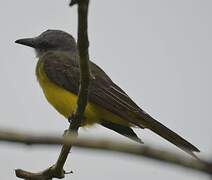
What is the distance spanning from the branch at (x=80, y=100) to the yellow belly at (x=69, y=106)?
1.29 meters

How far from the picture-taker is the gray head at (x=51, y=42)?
866 centimetres

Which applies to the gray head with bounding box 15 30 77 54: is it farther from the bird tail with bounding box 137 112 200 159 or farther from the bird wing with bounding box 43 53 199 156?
the bird tail with bounding box 137 112 200 159

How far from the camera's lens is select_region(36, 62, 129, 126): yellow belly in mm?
6641

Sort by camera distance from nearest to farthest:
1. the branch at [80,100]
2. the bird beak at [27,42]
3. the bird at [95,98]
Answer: the branch at [80,100] → the bird at [95,98] → the bird beak at [27,42]

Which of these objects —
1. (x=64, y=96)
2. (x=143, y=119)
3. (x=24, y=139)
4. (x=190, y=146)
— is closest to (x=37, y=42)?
(x=64, y=96)

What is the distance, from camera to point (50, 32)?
893cm

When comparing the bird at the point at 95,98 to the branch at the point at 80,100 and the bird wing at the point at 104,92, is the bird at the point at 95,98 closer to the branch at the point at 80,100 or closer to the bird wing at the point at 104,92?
the bird wing at the point at 104,92

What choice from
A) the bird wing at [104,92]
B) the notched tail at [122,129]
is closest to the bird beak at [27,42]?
the bird wing at [104,92]

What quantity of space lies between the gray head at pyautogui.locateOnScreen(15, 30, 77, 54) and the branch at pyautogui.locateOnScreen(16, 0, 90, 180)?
3843 millimetres

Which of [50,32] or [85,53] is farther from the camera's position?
[50,32]

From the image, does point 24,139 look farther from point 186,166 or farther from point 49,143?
point 186,166

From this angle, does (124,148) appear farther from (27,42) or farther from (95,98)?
(27,42)

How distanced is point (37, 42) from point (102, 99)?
2.54 metres

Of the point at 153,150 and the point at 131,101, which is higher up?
the point at 131,101
